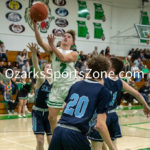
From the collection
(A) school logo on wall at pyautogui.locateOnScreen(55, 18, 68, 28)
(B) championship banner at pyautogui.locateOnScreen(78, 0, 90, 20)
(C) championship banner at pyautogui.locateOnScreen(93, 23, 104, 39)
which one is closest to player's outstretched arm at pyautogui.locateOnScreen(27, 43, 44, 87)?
(A) school logo on wall at pyautogui.locateOnScreen(55, 18, 68, 28)

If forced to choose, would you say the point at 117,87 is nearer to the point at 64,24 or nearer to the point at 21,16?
the point at 21,16

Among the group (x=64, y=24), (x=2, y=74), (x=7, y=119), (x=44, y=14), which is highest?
(x=64, y=24)

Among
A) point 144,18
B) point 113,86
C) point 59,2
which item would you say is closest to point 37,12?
point 113,86

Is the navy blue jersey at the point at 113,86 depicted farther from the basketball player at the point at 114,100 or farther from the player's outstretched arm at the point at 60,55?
the player's outstretched arm at the point at 60,55

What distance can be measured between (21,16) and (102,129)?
632 inches

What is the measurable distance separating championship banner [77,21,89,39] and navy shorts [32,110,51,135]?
16038 mm

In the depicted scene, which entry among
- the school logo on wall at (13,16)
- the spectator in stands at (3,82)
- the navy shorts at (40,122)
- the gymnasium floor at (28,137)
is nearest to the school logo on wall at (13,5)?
the school logo on wall at (13,16)

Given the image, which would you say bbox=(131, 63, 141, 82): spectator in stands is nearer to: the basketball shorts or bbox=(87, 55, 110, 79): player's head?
the basketball shorts

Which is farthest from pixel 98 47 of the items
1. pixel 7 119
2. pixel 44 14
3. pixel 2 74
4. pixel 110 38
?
pixel 44 14

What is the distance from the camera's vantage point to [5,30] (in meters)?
17.6

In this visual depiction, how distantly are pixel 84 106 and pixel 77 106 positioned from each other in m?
0.07

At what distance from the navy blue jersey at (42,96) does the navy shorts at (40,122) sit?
0.38ft

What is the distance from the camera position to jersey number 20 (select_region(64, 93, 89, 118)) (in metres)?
3.02

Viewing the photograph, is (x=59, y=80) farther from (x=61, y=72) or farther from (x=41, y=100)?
(x=41, y=100)
